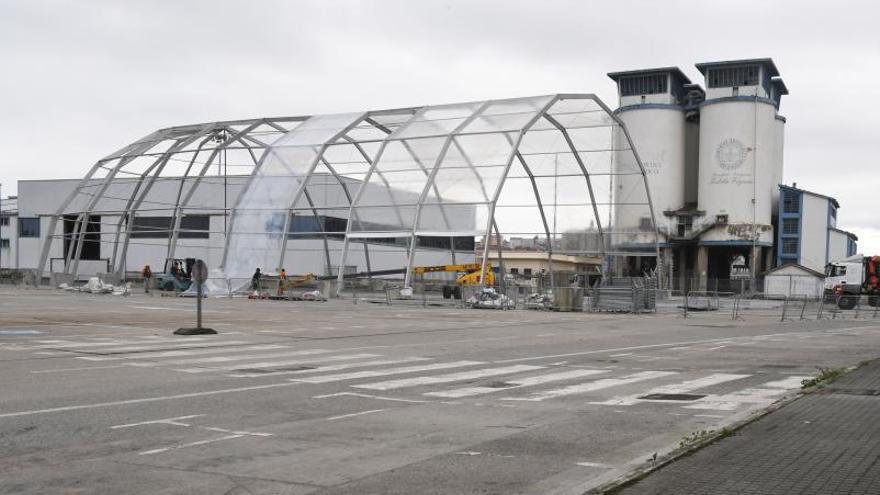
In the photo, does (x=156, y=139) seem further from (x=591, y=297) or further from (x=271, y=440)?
(x=271, y=440)

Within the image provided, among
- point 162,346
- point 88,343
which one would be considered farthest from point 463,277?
point 88,343

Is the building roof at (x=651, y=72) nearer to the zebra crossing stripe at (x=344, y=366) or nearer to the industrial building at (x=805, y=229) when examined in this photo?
the industrial building at (x=805, y=229)

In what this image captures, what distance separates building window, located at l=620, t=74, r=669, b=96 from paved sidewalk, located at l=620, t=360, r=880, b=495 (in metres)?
85.9

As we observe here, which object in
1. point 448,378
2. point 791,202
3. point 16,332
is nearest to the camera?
point 448,378

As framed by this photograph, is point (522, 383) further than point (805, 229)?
No

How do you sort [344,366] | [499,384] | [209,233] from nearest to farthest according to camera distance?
[499,384] < [344,366] < [209,233]

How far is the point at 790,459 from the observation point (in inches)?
287

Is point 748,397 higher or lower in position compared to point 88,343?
higher

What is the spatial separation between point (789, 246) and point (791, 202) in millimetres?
4627

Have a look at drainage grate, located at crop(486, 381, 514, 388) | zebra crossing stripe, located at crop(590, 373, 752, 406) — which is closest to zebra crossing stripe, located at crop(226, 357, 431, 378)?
drainage grate, located at crop(486, 381, 514, 388)

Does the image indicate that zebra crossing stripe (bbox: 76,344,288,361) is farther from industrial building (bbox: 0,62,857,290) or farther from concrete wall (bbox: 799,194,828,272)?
concrete wall (bbox: 799,194,828,272)

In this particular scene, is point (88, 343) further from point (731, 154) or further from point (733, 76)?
point (733, 76)

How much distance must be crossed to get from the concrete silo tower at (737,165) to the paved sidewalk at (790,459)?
77.0 meters

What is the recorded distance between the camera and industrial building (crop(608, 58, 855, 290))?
85.4 m
